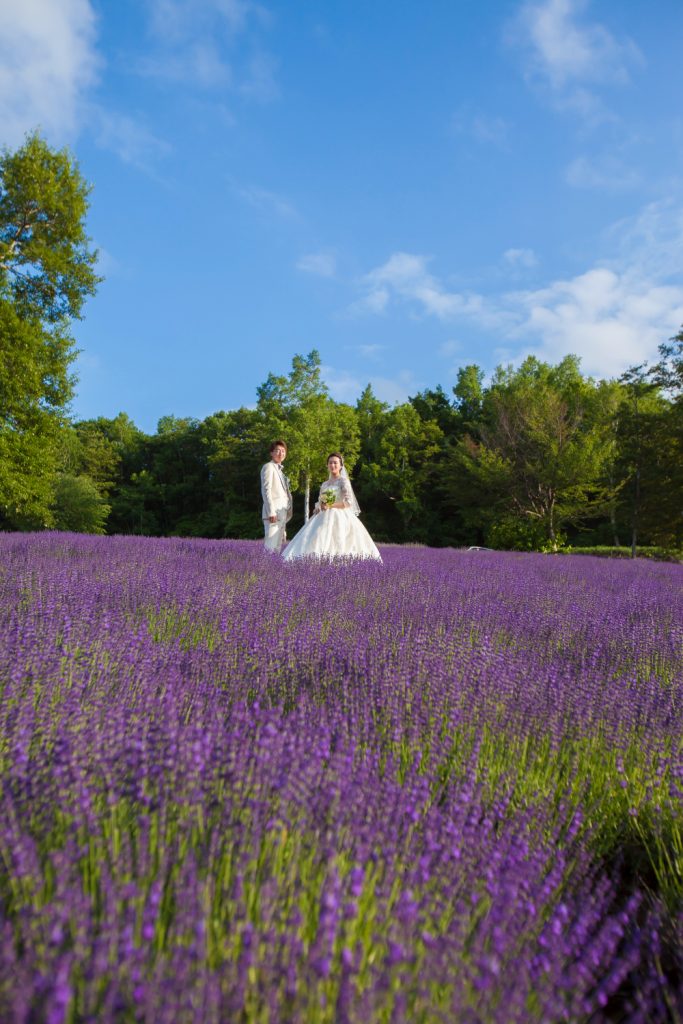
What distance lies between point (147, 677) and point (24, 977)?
121cm

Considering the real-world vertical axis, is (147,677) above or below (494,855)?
above

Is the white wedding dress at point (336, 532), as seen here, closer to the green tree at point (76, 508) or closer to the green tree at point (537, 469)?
the green tree at point (537, 469)

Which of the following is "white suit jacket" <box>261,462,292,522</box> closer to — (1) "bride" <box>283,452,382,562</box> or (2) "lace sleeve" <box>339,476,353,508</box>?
(1) "bride" <box>283,452,382,562</box>

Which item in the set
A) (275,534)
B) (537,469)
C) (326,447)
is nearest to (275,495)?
(275,534)

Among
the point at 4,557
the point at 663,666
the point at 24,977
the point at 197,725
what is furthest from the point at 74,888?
the point at 4,557

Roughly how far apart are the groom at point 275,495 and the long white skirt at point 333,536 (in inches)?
12.2

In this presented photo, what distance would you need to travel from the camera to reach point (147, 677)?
188cm

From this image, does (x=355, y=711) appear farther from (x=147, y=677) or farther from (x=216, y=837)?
(x=216, y=837)

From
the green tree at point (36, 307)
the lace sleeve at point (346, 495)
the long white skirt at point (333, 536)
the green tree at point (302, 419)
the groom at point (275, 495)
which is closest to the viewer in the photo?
the groom at point (275, 495)

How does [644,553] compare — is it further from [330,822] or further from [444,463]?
[330,822]

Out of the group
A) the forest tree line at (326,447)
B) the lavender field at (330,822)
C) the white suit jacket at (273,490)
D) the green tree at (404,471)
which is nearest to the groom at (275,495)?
the white suit jacket at (273,490)

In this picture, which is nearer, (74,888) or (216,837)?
(74,888)

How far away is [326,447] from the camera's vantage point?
2934cm

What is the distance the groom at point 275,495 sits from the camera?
7.63 meters
